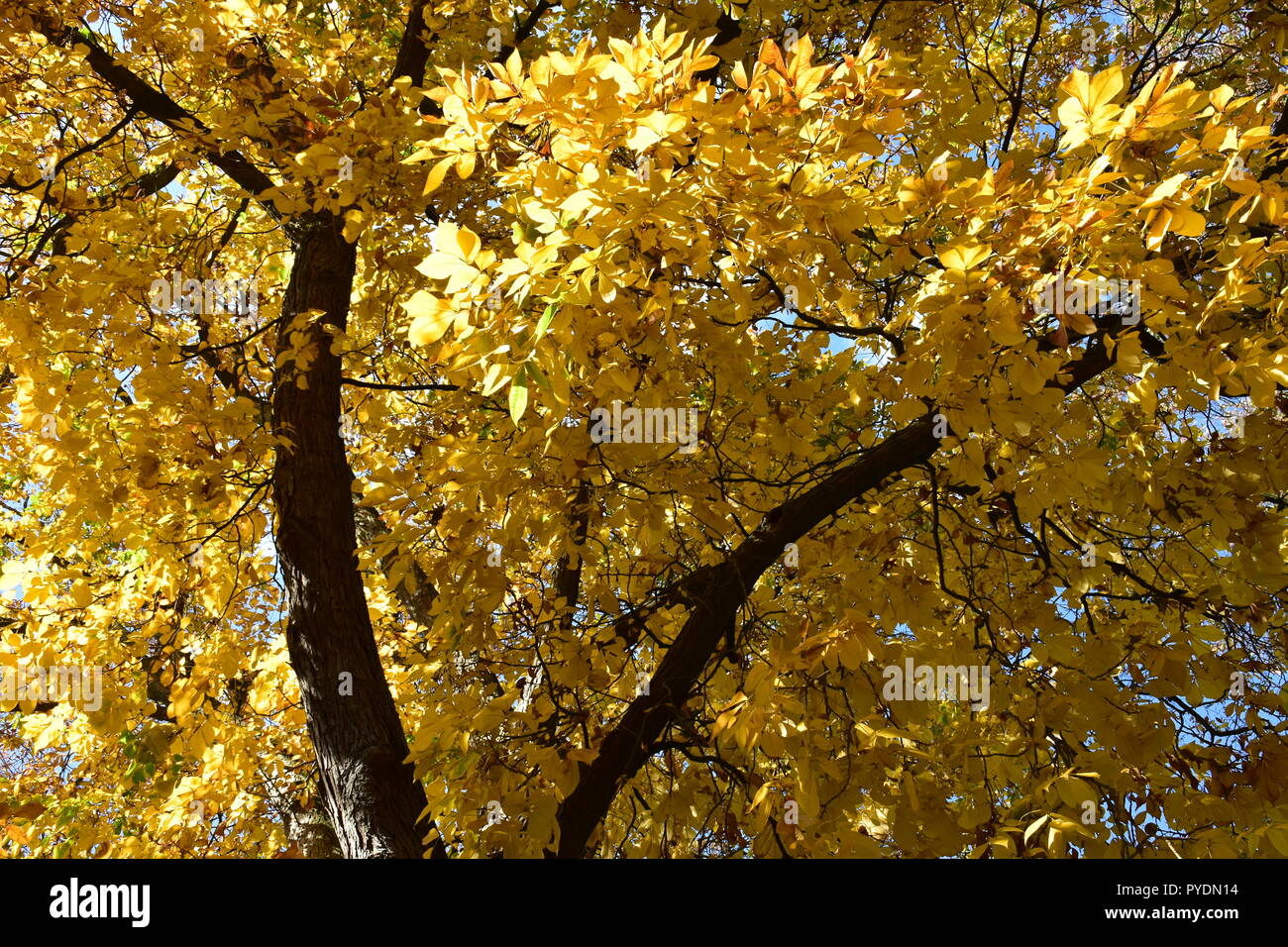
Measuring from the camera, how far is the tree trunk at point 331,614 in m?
3.45

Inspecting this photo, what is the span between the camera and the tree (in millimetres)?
1983

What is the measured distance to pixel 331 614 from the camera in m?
3.73

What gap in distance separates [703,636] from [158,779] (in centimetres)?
290

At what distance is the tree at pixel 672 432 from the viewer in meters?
1.98

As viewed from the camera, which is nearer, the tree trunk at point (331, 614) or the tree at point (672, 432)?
the tree at point (672, 432)

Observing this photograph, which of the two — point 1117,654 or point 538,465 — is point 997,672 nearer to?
point 1117,654

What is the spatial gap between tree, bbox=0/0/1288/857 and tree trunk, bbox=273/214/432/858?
2 centimetres

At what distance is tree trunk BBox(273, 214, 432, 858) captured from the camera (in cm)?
345

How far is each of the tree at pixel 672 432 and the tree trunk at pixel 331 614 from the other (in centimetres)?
2

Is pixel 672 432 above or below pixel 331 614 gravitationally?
above

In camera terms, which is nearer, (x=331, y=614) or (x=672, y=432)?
(x=672, y=432)

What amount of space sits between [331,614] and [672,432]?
187cm

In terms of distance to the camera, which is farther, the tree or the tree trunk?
the tree trunk
